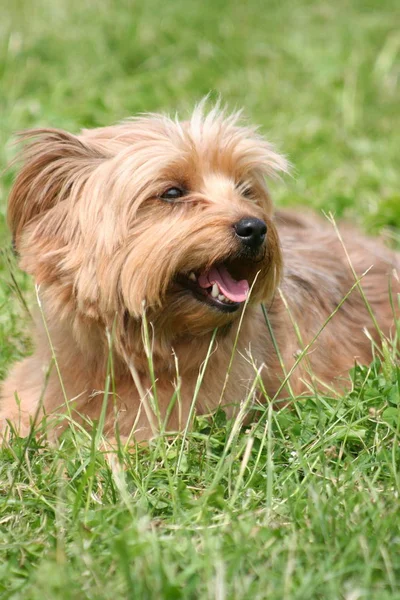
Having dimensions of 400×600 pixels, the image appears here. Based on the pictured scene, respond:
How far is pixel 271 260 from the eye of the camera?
3.62 meters

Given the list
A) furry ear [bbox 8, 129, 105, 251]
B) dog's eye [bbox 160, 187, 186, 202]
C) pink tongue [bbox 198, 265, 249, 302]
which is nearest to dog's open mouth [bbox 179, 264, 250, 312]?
pink tongue [bbox 198, 265, 249, 302]

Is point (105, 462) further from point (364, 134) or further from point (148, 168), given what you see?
point (364, 134)

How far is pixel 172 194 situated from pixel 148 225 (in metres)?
0.17

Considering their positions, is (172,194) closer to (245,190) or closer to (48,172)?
(245,190)

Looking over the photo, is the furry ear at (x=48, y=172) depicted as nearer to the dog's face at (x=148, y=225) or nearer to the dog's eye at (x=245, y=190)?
the dog's face at (x=148, y=225)

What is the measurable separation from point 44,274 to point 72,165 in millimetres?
431

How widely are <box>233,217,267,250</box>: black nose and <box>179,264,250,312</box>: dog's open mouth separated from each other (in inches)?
7.0

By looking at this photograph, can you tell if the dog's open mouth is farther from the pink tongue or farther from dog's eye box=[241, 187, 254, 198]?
dog's eye box=[241, 187, 254, 198]

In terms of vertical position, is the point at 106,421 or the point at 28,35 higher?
the point at 28,35

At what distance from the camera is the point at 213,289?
A: 3.54 meters

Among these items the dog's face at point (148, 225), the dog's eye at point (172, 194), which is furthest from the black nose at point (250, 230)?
the dog's eye at point (172, 194)

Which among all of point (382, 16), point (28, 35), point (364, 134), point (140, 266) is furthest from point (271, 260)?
point (382, 16)

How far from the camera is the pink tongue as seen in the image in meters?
3.54

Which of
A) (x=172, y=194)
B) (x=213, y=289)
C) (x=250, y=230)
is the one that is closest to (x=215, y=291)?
(x=213, y=289)
